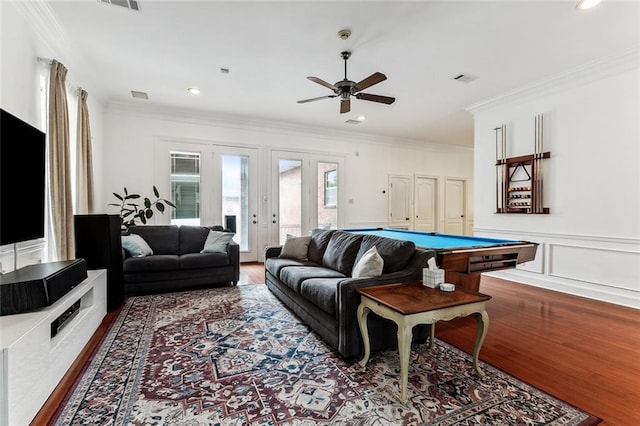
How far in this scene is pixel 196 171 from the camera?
5.91m

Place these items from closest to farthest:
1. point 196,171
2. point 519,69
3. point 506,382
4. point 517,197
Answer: point 506,382 → point 519,69 → point 517,197 → point 196,171

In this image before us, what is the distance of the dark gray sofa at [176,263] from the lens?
12.9 feet

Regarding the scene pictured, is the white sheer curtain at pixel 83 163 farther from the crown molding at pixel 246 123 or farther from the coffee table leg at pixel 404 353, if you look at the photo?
the coffee table leg at pixel 404 353

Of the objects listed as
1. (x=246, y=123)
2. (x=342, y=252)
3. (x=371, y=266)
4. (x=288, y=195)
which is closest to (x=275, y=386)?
(x=371, y=266)

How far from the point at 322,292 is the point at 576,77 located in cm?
449

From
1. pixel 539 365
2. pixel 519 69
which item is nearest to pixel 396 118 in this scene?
pixel 519 69

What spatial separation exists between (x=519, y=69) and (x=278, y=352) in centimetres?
453

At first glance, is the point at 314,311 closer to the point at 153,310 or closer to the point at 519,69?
the point at 153,310

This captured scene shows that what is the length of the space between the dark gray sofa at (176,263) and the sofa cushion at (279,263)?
28.5 inches

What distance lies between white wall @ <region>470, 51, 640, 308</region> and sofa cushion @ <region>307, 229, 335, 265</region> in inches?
125

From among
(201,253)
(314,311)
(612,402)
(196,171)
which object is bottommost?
(612,402)

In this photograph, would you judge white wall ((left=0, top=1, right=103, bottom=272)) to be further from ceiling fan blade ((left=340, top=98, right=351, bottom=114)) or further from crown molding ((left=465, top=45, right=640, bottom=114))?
crown molding ((left=465, top=45, right=640, bottom=114))

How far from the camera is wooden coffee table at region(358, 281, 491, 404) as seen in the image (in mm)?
1841

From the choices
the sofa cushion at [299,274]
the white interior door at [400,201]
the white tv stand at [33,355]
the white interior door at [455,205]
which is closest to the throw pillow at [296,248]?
the sofa cushion at [299,274]
